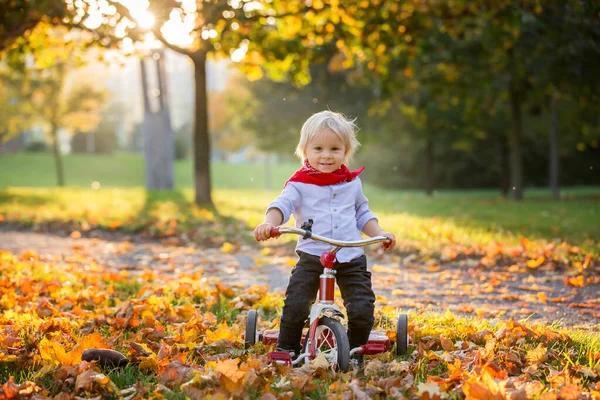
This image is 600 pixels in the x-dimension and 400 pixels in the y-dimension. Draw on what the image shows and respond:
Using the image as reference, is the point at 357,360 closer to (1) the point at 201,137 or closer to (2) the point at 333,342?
(2) the point at 333,342

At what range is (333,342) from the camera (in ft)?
11.5

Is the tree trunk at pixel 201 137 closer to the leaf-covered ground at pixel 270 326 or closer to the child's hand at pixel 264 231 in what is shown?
the leaf-covered ground at pixel 270 326

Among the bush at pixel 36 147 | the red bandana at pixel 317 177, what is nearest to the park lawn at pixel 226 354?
the red bandana at pixel 317 177

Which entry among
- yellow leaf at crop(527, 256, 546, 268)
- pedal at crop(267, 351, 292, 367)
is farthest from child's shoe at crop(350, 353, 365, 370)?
yellow leaf at crop(527, 256, 546, 268)

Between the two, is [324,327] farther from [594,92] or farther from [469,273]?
[594,92]

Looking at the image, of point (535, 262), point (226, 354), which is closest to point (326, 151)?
point (226, 354)

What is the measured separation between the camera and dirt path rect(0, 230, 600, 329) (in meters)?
5.24

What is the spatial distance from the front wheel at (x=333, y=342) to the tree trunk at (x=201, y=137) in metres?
9.59

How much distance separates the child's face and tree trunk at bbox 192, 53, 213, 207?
365 inches

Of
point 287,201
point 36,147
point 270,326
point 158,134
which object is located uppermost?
point 36,147

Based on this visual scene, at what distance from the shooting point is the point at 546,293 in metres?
5.84

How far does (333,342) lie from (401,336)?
45 centimetres

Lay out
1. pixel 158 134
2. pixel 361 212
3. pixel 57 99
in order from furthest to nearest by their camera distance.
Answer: pixel 57 99 < pixel 158 134 < pixel 361 212

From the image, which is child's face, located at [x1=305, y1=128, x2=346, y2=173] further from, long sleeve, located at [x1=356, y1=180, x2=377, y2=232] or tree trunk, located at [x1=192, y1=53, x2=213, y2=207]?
tree trunk, located at [x1=192, y1=53, x2=213, y2=207]
